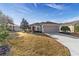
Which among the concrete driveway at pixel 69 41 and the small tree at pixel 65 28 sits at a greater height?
the small tree at pixel 65 28

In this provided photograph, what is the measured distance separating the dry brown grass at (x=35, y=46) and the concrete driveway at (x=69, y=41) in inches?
1.5

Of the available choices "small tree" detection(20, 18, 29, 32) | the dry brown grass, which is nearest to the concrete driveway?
the dry brown grass

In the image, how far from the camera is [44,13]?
6.23 feet

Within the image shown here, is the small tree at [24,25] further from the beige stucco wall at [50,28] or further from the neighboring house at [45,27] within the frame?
the beige stucco wall at [50,28]

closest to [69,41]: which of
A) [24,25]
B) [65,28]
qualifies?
[65,28]

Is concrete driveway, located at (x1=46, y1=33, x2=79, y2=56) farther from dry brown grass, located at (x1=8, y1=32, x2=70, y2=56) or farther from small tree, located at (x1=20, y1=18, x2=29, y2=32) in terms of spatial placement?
small tree, located at (x1=20, y1=18, x2=29, y2=32)

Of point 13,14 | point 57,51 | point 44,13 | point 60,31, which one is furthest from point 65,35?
point 13,14

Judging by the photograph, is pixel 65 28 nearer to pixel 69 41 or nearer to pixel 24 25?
pixel 69 41

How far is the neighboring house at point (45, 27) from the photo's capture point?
1902mm

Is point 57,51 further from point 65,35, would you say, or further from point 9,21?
point 9,21

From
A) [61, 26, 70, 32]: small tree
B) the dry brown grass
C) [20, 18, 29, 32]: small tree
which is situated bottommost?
the dry brown grass

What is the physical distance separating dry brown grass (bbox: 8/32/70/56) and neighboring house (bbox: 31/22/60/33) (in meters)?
0.07

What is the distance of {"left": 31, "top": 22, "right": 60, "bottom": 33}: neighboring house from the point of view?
6.24 feet

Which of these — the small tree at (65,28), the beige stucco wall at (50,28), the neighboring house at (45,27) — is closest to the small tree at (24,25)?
the neighboring house at (45,27)
